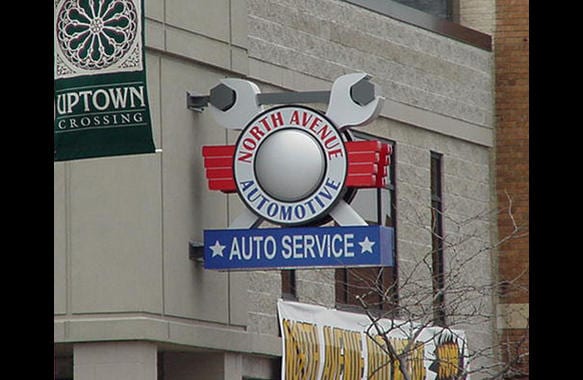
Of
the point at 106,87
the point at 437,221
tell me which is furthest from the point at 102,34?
the point at 437,221

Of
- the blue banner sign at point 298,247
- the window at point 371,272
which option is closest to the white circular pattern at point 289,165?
the blue banner sign at point 298,247

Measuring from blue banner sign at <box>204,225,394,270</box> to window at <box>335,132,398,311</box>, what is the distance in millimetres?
3263

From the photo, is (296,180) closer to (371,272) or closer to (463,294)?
(371,272)

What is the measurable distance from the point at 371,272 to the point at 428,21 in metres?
4.52

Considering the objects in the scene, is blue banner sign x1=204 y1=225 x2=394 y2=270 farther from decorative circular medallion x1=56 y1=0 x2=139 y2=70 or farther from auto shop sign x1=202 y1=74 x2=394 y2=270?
decorative circular medallion x1=56 y1=0 x2=139 y2=70

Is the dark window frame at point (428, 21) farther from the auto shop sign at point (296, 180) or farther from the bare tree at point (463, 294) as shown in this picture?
the auto shop sign at point (296, 180)

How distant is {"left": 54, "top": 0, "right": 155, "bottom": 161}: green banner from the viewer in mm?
14992

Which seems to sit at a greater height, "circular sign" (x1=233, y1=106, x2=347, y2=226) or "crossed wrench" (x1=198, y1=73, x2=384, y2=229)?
"crossed wrench" (x1=198, y1=73, x2=384, y2=229)

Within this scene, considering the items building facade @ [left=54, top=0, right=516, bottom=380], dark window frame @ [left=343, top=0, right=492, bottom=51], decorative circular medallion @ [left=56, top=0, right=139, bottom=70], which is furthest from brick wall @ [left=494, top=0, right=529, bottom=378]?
decorative circular medallion @ [left=56, top=0, right=139, bottom=70]

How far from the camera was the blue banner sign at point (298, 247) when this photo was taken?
16891 millimetres

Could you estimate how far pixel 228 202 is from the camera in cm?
1834
